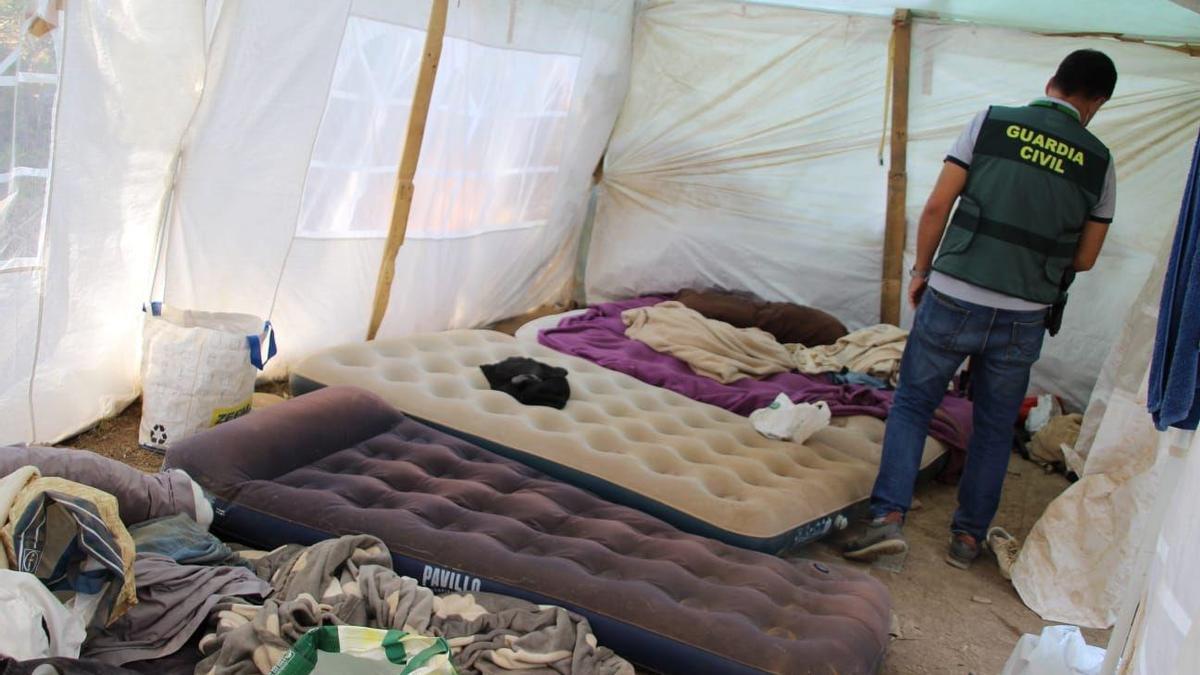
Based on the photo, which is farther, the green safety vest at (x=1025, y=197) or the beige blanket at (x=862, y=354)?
the beige blanket at (x=862, y=354)

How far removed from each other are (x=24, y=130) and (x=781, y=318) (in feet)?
12.2

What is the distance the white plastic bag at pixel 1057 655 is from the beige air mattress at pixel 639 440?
0.83 metres

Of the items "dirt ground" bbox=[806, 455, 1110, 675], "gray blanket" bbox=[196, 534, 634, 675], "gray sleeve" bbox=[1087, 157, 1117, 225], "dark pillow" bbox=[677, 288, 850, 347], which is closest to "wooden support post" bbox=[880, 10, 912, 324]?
"dark pillow" bbox=[677, 288, 850, 347]

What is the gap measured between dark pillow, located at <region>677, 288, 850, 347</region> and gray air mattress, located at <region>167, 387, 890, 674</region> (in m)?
2.45

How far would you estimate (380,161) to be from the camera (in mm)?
4887

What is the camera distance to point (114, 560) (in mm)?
2479

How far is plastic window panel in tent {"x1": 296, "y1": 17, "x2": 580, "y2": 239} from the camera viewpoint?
181 inches

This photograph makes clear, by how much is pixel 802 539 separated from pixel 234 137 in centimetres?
255

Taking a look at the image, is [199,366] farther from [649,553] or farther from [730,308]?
[730,308]

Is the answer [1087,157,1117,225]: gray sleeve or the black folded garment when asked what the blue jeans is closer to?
[1087,157,1117,225]: gray sleeve

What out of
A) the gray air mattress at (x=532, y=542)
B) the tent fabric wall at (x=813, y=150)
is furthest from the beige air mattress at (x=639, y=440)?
the tent fabric wall at (x=813, y=150)

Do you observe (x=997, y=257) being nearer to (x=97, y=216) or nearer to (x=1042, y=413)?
(x=1042, y=413)

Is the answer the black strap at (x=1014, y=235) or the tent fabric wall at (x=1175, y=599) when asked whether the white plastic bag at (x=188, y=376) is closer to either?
the black strap at (x=1014, y=235)

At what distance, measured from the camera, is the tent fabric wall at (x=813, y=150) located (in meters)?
5.43
